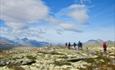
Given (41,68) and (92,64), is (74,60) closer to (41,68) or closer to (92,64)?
(92,64)

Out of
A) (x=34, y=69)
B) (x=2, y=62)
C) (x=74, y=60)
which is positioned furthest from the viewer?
(x=74, y=60)

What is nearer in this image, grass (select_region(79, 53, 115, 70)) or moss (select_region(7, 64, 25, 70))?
moss (select_region(7, 64, 25, 70))

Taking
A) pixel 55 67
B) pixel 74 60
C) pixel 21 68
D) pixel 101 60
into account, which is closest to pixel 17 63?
pixel 21 68

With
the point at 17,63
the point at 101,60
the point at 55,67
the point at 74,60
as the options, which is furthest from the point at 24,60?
the point at 101,60

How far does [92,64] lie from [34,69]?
10.4 metres

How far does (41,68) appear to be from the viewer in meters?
34.4

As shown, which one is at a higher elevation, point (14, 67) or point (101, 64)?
point (101, 64)

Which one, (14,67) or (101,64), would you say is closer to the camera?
(14,67)

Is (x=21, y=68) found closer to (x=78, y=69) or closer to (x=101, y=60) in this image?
(x=78, y=69)

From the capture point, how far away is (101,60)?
42.8 meters

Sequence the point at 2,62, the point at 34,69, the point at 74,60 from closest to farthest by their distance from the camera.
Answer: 1. the point at 34,69
2. the point at 2,62
3. the point at 74,60

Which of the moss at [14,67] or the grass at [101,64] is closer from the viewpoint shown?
the moss at [14,67]

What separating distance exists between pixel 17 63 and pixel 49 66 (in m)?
5.95

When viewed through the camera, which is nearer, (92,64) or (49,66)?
(49,66)
